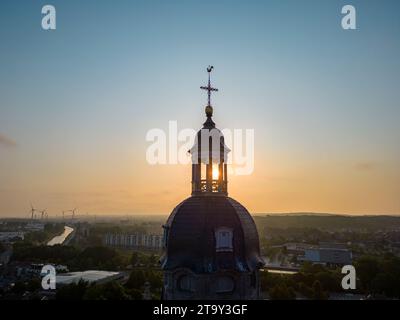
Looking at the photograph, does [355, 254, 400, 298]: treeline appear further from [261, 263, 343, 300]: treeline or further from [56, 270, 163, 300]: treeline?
[56, 270, 163, 300]: treeline

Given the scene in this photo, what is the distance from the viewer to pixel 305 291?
58812mm

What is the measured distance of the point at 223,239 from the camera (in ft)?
65.6

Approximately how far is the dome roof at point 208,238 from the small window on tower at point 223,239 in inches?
4.8

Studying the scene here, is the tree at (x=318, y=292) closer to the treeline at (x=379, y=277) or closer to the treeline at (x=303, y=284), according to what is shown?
the treeline at (x=303, y=284)

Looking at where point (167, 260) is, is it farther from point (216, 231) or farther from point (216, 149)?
point (216, 149)

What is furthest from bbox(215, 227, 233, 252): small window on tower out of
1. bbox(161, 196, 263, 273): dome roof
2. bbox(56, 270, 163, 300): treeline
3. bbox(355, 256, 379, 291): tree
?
bbox(355, 256, 379, 291): tree

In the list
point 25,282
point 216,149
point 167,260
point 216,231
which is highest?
point 216,149

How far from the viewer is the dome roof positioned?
64.6ft

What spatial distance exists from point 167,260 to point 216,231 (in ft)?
9.70

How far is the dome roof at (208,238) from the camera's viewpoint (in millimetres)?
19703

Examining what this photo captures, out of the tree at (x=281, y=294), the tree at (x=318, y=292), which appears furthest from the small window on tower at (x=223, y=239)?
the tree at (x=318, y=292)

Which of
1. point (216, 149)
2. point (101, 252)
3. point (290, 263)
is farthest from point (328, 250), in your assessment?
point (216, 149)

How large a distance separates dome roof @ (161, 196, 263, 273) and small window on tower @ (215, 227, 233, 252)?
4.8 inches

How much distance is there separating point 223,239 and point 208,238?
0.78 metres
